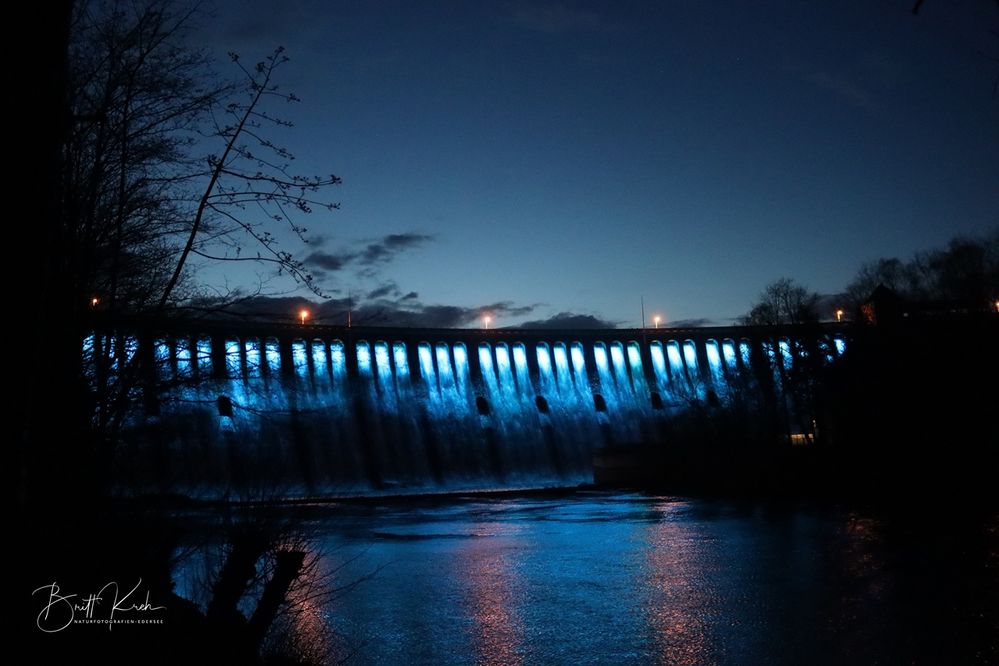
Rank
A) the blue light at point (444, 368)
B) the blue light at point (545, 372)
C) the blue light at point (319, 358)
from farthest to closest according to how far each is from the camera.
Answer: the blue light at point (545, 372) < the blue light at point (444, 368) < the blue light at point (319, 358)

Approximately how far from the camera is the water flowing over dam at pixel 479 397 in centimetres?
4919

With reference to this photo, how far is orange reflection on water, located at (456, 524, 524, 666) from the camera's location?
10.7 meters

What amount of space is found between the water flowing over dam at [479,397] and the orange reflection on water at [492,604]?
19276mm

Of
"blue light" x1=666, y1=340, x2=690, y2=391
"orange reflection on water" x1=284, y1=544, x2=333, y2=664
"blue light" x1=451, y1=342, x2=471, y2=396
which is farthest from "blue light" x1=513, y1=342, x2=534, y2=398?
"orange reflection on water" x1=284, y1=544, x2=333, y2=664

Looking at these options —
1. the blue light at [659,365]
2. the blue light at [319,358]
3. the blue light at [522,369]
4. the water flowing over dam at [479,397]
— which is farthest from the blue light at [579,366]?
the blue light at [319,358]

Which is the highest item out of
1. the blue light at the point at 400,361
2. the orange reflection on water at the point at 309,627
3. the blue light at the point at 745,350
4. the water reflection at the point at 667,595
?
the blue light at the point at 400,361

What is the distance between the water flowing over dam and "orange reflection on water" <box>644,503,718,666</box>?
2241cm

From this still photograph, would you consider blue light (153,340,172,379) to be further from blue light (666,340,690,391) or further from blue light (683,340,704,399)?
blue light (666,340,690,391)

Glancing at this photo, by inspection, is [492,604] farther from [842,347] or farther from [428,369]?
[842,347]

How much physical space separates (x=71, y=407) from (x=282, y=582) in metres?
2.23

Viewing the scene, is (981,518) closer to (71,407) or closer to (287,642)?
(287,642)

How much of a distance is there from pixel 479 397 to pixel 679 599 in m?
49.4

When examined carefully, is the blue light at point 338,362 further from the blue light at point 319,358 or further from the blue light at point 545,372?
the blue light at point 545,372

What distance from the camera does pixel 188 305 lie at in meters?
6.49
